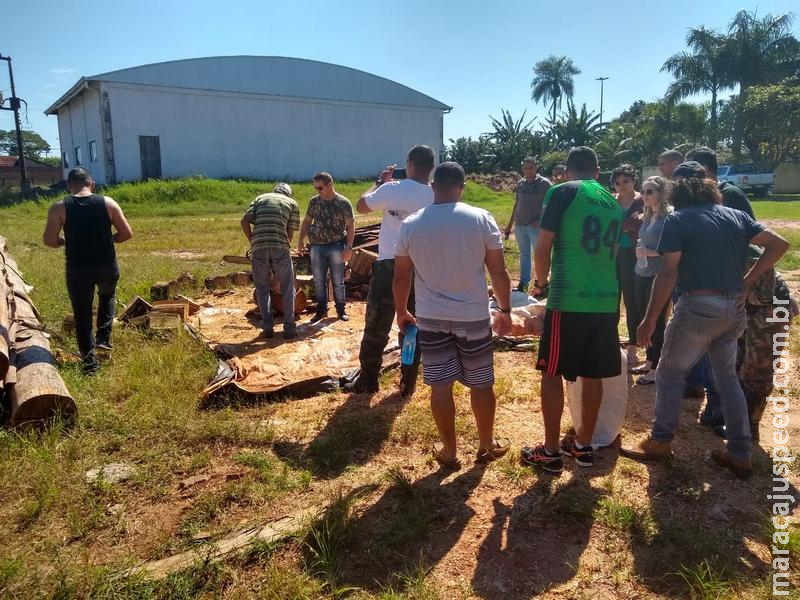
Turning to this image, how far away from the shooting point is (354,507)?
10.5 ft

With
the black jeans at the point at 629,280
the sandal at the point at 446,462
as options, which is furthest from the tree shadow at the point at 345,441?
the black jeans at the point at 629,280

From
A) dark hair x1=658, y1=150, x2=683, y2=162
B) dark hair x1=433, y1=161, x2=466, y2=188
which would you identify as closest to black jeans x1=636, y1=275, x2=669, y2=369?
dark hair x1=658, y1=150, x2=683, y2=162

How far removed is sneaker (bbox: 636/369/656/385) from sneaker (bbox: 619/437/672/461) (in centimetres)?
135

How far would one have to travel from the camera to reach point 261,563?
274 centimetres

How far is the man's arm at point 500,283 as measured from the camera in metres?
3.29

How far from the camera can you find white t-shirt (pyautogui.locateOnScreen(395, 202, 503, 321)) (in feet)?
10.5

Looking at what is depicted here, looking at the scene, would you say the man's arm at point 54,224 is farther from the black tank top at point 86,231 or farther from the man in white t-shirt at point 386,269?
the man in white t-shirt at point 386,269

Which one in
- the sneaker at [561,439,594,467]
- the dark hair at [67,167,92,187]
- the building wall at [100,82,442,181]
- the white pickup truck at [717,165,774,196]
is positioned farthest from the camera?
the white pickup truck at [717,165,774,196]

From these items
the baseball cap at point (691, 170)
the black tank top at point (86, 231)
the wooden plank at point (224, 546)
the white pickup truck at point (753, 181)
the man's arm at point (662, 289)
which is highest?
the white pickup truck at point (753, 181)

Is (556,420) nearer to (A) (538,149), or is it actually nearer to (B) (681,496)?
(B) (681,496)

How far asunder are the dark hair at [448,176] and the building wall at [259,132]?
87.1 feet

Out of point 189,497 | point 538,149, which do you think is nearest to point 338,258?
point 189,497

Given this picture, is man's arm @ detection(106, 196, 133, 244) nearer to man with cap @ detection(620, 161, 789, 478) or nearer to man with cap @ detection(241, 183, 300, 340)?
man with cap @ detection(241, 183, 300, 340)

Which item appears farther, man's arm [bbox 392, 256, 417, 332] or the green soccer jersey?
man's arm [bbox 392, 256, 417, 332]
